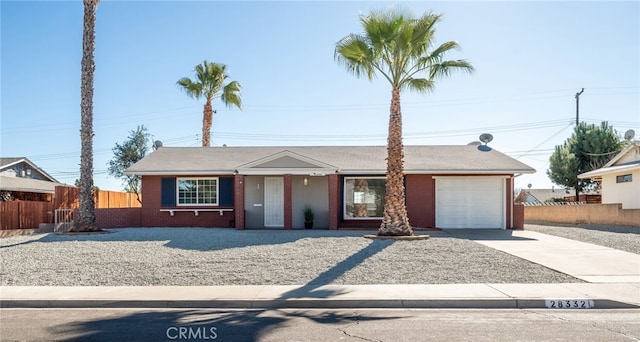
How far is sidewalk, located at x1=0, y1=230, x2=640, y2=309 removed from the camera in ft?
28.5

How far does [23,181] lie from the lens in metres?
32.0

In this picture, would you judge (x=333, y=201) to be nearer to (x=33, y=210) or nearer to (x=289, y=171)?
(x=289, y=171)

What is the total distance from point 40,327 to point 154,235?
10.9 metres

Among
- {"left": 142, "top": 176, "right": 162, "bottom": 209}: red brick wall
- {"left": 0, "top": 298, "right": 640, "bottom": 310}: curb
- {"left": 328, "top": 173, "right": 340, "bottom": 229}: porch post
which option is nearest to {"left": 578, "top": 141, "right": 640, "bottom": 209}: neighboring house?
{"left": 328, "top": 173, "right": 340, "bottom": 229}: porch post

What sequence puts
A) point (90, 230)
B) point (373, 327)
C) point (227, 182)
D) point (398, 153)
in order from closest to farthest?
point (373, 327) < point (398, 153) < point (90, 230) < point (227, 182)

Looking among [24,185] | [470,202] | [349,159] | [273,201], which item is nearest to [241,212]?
[273,201]

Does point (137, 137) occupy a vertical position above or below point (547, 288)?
above

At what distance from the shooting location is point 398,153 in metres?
17.0

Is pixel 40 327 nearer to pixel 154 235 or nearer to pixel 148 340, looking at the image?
pixel 148 340

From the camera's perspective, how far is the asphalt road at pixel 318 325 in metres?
6.68

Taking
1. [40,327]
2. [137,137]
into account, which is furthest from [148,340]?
[137,137]

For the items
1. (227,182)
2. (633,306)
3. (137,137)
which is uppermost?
(137,137)

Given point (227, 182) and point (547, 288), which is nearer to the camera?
point (547, 288)

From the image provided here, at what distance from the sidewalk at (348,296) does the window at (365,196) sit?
11.2 m
